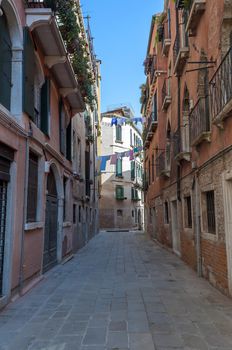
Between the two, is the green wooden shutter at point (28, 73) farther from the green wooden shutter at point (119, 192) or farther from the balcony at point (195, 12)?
the green wooden shutter at point (119, 192)

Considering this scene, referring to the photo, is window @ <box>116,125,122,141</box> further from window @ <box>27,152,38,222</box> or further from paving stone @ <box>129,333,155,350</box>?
paving stone @ <box>129,333,155,350</box>

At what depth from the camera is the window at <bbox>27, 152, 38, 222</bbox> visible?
25.4ft

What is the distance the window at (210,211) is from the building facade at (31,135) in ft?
12.5

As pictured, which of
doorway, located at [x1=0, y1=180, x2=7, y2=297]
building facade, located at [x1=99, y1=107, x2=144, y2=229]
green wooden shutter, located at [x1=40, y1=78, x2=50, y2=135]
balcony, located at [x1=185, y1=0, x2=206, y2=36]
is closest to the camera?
doorway, located at [x1=0, y1=180, x2=7, y2=297]

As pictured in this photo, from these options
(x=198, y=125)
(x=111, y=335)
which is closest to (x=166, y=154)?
(x=198, y=125)

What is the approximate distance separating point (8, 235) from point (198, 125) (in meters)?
4.56

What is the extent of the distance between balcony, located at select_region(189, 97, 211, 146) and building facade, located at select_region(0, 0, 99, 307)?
3.51 meters

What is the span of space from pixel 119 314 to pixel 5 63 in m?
4.75

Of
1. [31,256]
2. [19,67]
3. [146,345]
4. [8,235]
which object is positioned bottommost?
[146,345]

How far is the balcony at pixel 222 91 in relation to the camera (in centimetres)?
566

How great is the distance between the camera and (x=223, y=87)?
240 inches

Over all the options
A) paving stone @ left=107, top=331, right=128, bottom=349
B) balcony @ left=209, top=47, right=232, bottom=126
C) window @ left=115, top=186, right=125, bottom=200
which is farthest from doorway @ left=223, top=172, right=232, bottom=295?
window @ left=115, top=186, right=125, bottom=200

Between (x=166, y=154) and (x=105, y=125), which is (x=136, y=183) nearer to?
(x=105, y=125)

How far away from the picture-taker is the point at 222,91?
20.1ft
